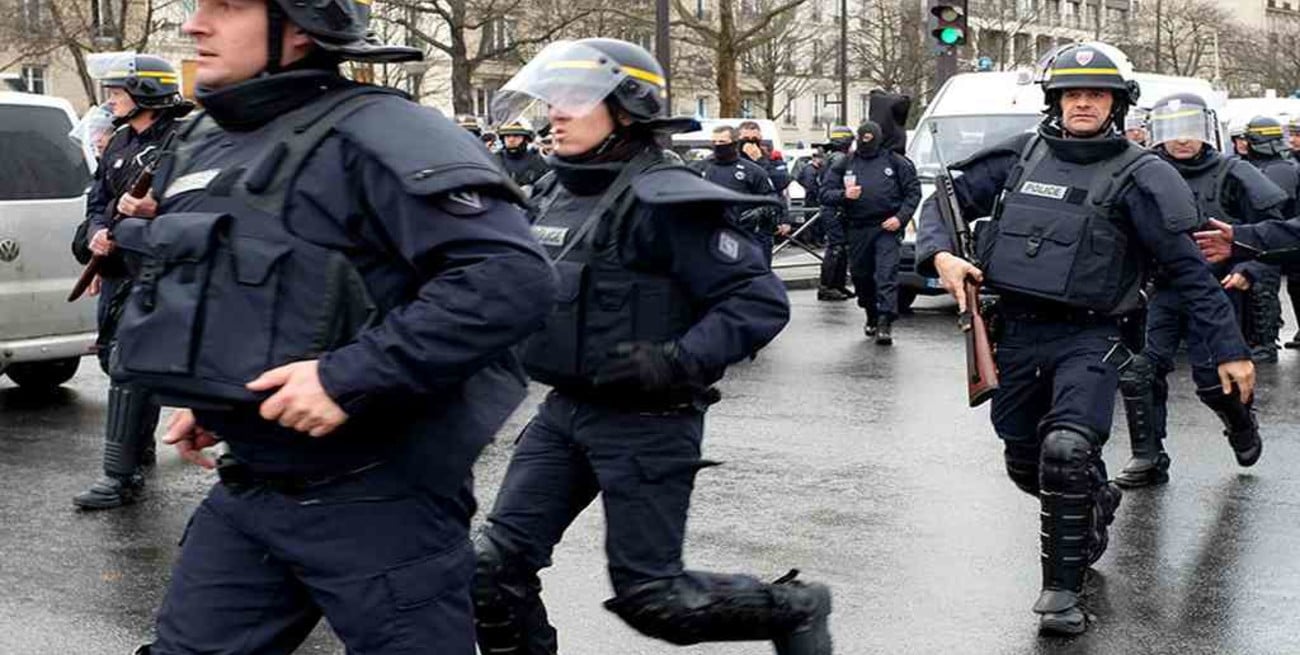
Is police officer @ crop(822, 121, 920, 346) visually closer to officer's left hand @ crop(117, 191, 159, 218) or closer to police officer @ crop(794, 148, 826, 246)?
police officer @ crop(794, 148, 826, 246)

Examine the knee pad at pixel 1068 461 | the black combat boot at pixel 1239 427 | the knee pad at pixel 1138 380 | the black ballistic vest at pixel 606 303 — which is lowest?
the black combat boot at pixel 1239 427

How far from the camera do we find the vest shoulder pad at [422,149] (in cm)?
300

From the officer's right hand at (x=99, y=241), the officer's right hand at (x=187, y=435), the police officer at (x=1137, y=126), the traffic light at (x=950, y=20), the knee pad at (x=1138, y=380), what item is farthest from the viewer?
the traffic light at (x=950, y=20)

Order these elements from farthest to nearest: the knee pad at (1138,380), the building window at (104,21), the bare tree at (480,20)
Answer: the bare tree at (480,20)
the building window at (104,21)
the knee pad at (1138,380)

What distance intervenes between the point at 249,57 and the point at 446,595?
103cm

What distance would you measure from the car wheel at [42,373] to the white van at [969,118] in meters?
7.94

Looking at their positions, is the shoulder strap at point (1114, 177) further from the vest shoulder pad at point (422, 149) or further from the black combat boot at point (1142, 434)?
the vest shoulder pad at point (422, 149)

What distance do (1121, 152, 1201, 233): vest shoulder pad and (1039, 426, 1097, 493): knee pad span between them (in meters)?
0.77

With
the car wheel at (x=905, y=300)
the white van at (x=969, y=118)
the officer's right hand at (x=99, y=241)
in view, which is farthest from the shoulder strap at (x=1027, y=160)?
the car wheel at (x=905, y=300)

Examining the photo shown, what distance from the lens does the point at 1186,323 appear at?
351 inches

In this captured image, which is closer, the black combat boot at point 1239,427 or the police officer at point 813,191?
the black combat boot at point 1239,427

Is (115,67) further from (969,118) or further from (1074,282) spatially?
(969,118)

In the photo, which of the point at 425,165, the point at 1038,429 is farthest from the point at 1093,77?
the point at 425,165

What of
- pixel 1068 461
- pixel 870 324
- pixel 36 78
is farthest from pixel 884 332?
pixel 36 78
